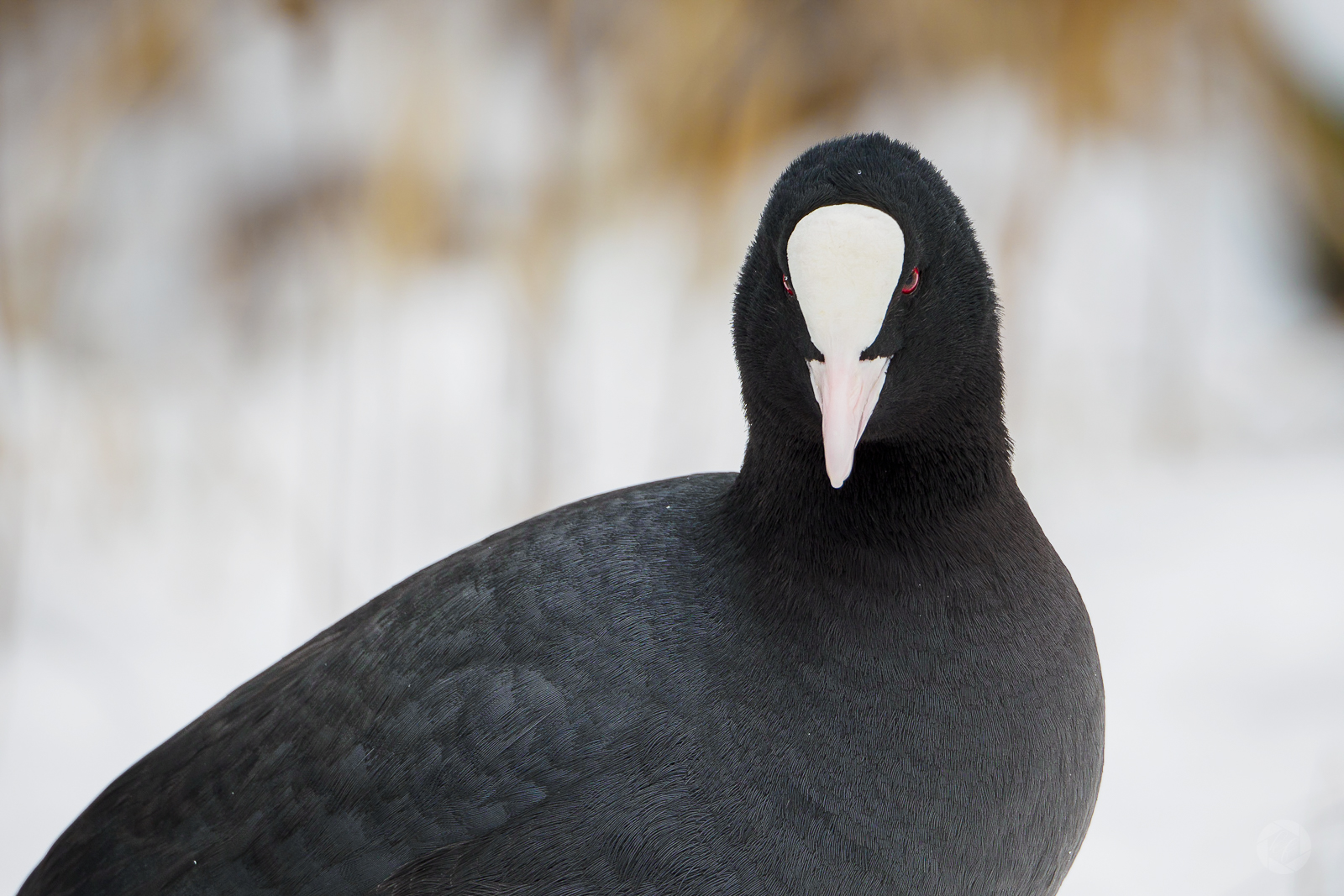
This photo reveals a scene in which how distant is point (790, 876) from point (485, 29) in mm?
2665

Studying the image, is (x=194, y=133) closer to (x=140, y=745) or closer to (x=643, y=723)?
(x=140, y=745)

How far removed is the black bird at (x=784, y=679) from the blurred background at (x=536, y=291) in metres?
1.61

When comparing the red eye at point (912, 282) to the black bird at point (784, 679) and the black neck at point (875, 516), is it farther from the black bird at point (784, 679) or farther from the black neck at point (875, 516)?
the black neck at point (875, 516)

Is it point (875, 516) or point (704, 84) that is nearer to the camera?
point (875, 516)

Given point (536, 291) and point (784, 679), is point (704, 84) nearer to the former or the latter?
point (536, 291)

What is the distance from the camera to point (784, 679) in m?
1.52

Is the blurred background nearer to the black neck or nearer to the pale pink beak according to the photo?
the black neck

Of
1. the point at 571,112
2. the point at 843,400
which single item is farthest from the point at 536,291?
the point at 843,400

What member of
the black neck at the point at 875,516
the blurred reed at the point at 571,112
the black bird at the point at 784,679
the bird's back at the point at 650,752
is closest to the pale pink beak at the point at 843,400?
the black bird at the point at 784,679

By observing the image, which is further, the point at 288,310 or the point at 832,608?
the point at 288,310

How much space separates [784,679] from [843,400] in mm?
332

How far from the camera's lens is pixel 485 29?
352 centimetres

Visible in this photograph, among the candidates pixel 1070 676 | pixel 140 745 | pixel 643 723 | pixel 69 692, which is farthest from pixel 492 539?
Result: pixel 69 692

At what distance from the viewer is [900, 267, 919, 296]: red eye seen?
1.48 meters
